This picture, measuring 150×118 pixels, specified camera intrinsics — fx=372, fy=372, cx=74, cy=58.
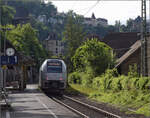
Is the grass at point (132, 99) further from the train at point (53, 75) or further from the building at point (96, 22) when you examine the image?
the building at point (96, 22)

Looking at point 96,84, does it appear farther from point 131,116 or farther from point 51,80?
point 131,116

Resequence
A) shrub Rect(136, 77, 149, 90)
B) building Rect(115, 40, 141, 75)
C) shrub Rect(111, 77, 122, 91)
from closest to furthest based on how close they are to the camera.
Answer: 1. shrub Rect(136, 77, 149, 90)
2. shrub Rect(111, 77, 122, 91)
3. building Rect(115, 40, 141, 75)

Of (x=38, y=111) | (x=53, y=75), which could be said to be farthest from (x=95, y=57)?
(x=38, y=111)

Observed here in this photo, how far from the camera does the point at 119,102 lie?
2408cm

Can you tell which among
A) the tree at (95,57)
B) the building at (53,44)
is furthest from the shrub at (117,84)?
the building at (53,44)

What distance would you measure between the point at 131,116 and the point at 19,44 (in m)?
69.6

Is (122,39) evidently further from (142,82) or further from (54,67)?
(142,82)

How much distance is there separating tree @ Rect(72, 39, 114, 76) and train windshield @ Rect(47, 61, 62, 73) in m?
8.08

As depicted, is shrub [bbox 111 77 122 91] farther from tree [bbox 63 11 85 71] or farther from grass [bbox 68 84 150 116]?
tree [bbox 63 11 85 71]

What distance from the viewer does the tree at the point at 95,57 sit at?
140 feet

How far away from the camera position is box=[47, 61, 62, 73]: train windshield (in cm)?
3503

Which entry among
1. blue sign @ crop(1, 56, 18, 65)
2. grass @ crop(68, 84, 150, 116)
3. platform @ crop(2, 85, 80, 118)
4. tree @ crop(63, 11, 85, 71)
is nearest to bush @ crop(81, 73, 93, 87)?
grass @ crop(68, 84, 150, 116)

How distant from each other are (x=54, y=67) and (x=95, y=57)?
9001mm

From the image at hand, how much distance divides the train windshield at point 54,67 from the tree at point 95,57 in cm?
808
